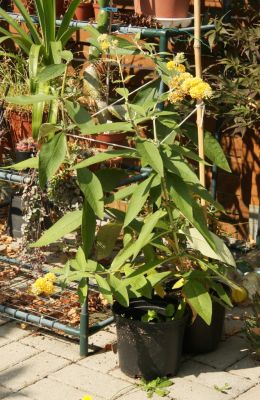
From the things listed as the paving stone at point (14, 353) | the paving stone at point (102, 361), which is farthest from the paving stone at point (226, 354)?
the paving stone at point (14, 353)

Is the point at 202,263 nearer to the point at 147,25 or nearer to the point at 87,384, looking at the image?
the point at 87,384

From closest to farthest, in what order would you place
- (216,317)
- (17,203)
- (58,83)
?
(216,317) → (58,83) → (17,203)

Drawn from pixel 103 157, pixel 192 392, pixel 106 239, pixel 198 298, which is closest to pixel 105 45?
pixel 103 157

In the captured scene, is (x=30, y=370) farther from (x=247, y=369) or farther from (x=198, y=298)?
(x=247, y=369)

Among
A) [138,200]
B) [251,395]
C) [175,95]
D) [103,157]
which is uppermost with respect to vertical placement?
[175,95]

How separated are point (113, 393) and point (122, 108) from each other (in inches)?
54.5

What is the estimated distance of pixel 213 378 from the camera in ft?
13.4

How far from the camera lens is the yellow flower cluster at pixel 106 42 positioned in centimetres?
379

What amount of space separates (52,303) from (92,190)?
1.30 meters

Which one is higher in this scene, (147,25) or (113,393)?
(147,25)

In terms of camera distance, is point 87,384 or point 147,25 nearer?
point 87,384

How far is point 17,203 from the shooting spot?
19.0 ft

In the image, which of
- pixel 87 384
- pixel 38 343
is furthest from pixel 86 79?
pixel 87 384

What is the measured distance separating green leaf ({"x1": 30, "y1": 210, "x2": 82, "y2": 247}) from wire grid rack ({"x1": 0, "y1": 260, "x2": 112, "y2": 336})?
0.77m
